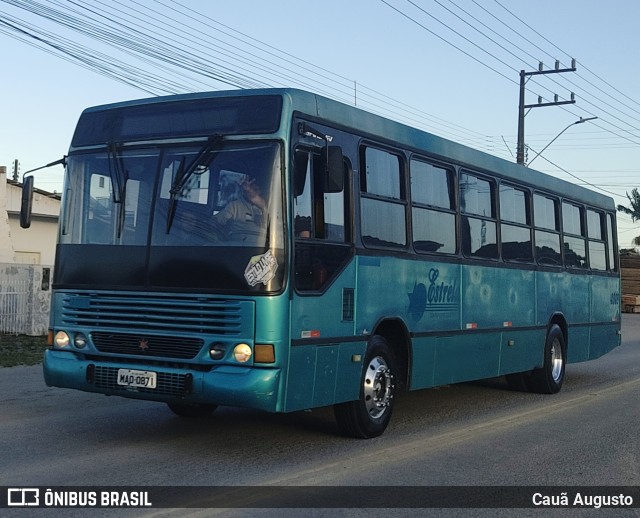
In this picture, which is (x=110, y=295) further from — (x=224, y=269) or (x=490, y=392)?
(x=490, y=392)

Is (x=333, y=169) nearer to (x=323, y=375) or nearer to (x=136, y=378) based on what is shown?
(x=323, y=375)

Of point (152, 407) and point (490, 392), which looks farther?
point (490, 392)

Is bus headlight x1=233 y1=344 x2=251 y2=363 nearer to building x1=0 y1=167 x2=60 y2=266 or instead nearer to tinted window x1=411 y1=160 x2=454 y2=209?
tinted window x1=411 y1=160 x2=454 y2=209

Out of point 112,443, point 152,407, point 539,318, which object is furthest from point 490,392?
point 112,443

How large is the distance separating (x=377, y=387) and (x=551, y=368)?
5124 mm

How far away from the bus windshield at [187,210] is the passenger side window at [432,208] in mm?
2549

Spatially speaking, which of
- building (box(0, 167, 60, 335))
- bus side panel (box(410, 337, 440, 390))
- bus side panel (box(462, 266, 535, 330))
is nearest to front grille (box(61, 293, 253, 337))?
bus side panel (box(410, 337, 440, 390))

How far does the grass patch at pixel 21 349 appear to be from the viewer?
52.5 feet

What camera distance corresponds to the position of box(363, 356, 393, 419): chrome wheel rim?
29.9ft

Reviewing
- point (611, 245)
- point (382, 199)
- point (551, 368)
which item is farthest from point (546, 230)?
point (382, 199)

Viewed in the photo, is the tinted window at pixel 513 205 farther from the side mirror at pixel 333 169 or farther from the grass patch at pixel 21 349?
the grass patch at pixel 21 349

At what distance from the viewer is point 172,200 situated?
26.5 ft

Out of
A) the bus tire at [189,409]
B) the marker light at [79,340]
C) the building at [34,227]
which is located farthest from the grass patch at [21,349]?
the building at [34,227]

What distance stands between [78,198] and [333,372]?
274 cm
